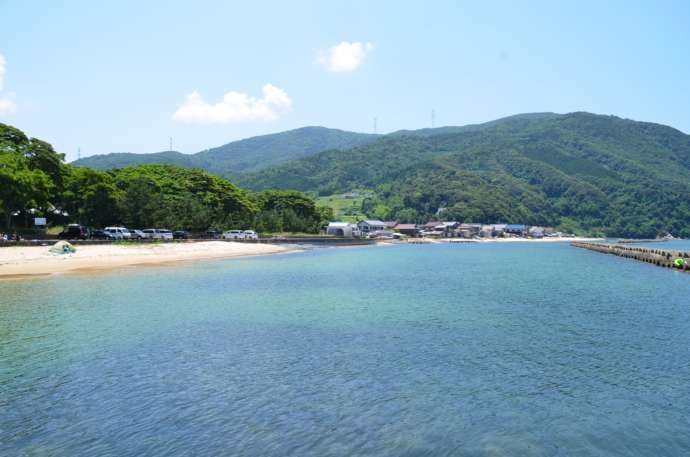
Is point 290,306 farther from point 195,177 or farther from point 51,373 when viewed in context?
point 195,177

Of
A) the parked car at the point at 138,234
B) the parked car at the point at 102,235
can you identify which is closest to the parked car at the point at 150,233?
the parked car at the point at 138,234

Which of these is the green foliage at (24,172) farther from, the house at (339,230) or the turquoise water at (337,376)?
the house at (339,230)

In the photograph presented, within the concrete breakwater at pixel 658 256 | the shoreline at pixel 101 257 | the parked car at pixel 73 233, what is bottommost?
the concrete breakwater at pixel 658 256

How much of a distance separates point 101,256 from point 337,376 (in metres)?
53.2

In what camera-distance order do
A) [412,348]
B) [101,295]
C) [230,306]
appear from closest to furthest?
[412,348] → [230,306] → [101,295]

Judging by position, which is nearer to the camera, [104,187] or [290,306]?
[290,306]

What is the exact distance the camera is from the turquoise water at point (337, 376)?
13.0m

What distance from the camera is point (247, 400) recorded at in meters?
15.7

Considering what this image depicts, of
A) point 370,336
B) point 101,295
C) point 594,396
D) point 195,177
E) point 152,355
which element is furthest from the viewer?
point 195,177

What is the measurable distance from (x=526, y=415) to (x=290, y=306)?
21.2m

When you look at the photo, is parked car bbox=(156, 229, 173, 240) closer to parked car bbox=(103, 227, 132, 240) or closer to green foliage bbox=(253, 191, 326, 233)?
parked car bbox=(103, 227, 132, 240)

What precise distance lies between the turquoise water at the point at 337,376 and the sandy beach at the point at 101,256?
16303 millimetres

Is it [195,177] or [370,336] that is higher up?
[195,177]

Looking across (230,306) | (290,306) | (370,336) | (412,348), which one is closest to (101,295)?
(230,306)
